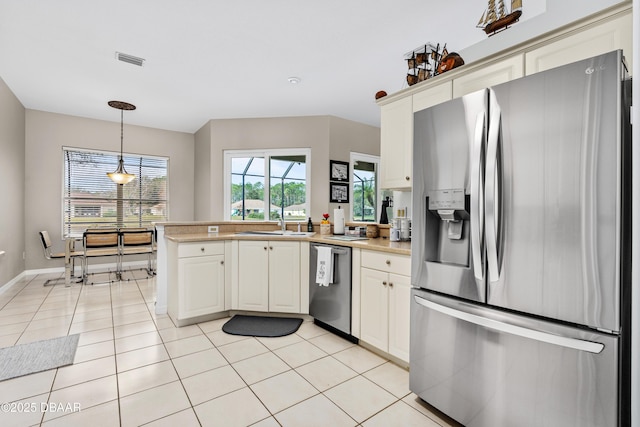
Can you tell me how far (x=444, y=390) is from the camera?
1.68 m

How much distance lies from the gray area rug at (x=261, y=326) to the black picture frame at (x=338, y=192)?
2.45 m

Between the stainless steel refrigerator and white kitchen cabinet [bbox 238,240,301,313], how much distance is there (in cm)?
162

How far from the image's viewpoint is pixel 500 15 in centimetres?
205

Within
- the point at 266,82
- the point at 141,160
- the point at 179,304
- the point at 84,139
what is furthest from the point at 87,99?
the point at 179,304

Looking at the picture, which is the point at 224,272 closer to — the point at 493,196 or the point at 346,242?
the point at 346,242

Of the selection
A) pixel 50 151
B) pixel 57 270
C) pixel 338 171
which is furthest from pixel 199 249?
pixel 50 151

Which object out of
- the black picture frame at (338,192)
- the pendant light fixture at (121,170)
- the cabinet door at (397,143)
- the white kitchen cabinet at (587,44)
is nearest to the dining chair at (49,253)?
the pendant light fixture at (121,170)

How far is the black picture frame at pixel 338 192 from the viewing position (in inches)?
205

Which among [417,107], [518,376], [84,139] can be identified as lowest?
[518,376]

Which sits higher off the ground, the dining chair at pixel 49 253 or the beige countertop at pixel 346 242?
the beige countertop at pixel 346 242

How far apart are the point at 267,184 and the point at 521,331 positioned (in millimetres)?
4512

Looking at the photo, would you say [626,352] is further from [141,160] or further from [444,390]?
[141,160]

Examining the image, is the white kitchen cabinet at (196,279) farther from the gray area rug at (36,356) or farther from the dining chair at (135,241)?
the dining chair at (135,241)

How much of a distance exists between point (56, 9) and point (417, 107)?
9.72 ft
